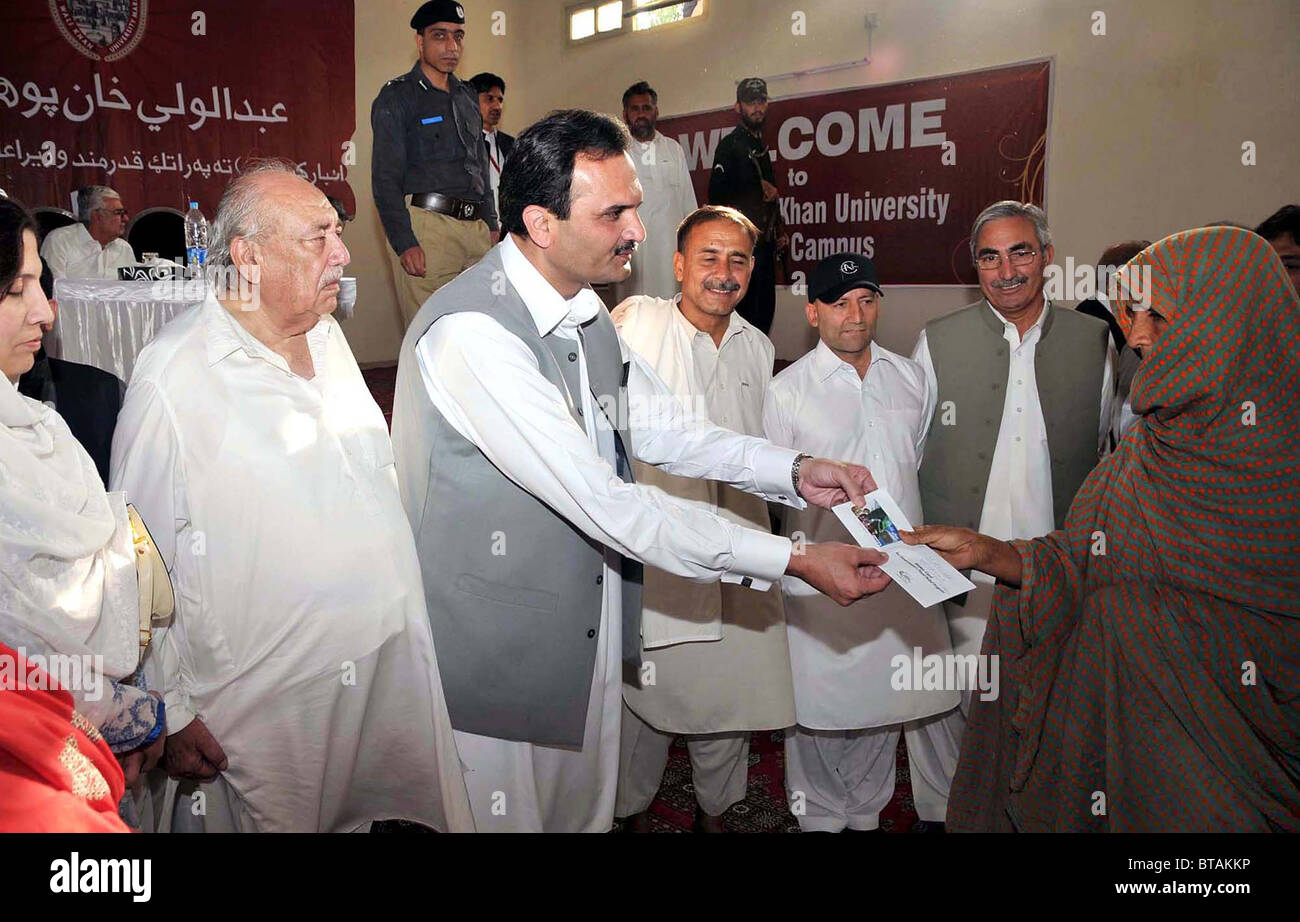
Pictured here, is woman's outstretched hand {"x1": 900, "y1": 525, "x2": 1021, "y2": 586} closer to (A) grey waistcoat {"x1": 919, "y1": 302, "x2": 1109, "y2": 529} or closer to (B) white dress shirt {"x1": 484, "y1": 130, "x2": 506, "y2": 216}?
(A) grey waistcoat {"x1": 919, "y1": 302, "x2": 1109, "y2": 529}

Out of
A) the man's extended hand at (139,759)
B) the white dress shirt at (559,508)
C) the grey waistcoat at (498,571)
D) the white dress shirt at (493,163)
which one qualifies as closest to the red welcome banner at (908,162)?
the white dress shirt at (493,163)

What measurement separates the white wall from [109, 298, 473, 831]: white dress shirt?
19.1 ft

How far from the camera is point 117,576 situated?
1.61 meters

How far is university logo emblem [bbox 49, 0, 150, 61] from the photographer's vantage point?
661 cm

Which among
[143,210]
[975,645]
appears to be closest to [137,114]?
[143,210]

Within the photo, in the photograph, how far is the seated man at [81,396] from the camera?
202cm

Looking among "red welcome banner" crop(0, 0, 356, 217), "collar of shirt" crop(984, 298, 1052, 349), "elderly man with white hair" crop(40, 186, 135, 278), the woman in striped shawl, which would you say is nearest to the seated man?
the woman in striped shawl

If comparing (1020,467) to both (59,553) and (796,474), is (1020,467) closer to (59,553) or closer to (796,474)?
(796,474)

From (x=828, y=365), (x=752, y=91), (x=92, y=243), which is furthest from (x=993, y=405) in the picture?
(x=92, y=243)

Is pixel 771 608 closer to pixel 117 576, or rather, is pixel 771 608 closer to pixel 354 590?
pixel 354 590

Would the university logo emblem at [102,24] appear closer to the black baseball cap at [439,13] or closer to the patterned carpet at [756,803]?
the black baseball cap at [439,13]

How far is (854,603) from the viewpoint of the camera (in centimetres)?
270

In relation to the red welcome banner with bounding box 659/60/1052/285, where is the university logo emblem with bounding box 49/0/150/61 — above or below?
above
